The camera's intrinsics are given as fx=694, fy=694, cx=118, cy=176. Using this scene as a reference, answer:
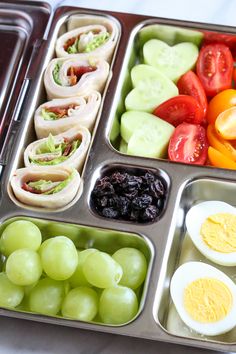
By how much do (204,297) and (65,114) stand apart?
0.65 metres

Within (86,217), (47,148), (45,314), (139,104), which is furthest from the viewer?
(139,104)

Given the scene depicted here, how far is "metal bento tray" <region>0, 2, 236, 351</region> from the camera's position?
148 centimetres

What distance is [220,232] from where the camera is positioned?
1.66 m

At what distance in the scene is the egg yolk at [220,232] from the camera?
1635 millimetres

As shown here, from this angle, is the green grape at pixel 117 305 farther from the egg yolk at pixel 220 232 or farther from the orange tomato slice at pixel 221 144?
the orange tomato slice at pixel 221 144

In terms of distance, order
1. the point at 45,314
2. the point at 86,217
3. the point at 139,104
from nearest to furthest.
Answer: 1. the point at 45,314
2. the point at 86,217
3. the point at 139,104

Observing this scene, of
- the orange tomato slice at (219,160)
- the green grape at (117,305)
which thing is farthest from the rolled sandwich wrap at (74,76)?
the green grape at (117,305)

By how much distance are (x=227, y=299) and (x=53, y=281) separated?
386mm

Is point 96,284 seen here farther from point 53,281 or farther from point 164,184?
point 164,184

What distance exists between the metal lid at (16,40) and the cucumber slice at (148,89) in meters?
0.31

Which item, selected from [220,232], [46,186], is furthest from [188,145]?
[46,186]

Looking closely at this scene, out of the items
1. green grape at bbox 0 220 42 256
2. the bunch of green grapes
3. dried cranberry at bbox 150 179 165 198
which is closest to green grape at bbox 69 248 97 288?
the bunch of green grapes

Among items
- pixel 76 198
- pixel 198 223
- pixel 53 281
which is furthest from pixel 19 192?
pixel 198 223

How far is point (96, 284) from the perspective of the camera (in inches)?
59.1
